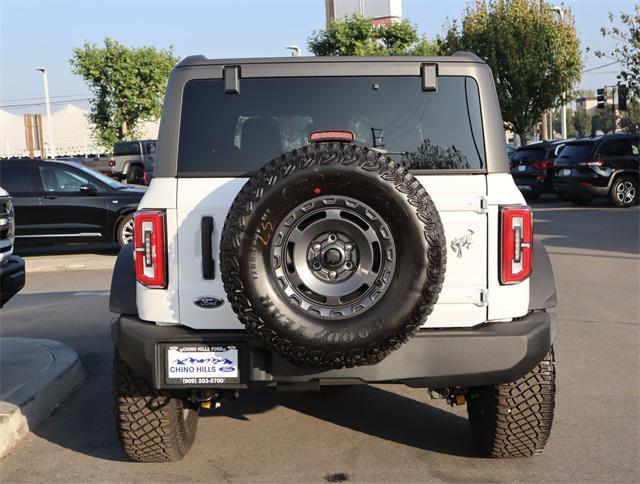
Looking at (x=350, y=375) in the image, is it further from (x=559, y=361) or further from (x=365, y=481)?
(x=559, y=361)

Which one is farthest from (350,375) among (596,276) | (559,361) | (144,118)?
(144,118)

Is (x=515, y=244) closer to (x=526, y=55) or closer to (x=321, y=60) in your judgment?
(x=321, y=60)

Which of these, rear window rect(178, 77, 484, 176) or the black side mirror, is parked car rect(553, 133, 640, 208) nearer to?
the black side mirror

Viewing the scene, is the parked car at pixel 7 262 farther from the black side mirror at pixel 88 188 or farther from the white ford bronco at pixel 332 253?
the black side mirror at pixel 88 188

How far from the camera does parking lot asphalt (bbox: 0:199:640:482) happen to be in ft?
14.6

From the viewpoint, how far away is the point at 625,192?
68.3ft

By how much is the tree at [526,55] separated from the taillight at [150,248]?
3613 cm

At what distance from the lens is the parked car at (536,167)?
77.7 feet

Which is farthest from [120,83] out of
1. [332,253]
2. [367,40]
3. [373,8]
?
[332,253]

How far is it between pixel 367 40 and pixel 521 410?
47.0 m

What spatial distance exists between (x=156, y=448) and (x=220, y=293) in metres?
0.98

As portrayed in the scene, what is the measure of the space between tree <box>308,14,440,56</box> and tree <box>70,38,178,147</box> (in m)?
9.61

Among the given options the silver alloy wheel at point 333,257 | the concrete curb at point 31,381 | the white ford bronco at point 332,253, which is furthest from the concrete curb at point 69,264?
the silver alloy wheel at point 333,257

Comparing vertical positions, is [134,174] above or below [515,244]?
below
